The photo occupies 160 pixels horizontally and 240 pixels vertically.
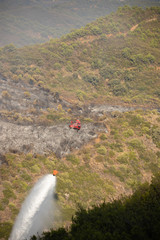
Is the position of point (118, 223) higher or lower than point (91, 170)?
higher

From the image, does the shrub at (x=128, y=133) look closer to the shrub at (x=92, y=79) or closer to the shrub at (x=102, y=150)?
the shrub at (x=102, y=150)

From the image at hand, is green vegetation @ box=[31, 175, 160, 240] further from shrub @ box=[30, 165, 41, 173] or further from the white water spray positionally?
shrub @ box=[30, 165, 41, 173]

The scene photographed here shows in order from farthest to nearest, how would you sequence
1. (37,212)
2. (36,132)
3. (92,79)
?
(92,79) < (36,132) < (37,212)

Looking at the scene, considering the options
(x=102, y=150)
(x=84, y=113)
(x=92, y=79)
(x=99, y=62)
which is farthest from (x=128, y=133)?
(x=99, y=62)

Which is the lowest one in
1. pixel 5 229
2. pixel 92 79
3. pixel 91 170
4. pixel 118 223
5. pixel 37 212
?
pixel 92 79

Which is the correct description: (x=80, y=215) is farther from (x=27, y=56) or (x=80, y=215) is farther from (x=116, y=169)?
(x=27, y=56)

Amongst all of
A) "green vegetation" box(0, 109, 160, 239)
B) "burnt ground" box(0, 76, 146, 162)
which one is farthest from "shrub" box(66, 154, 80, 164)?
"burnt ground" box(0, 76, 146, 162)

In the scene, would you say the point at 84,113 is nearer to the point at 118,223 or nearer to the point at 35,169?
the point at 35,169

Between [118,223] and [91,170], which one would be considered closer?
[118,223]
